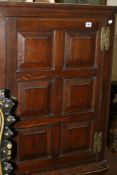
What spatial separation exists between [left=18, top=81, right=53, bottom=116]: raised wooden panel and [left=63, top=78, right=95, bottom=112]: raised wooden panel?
100 millimetres

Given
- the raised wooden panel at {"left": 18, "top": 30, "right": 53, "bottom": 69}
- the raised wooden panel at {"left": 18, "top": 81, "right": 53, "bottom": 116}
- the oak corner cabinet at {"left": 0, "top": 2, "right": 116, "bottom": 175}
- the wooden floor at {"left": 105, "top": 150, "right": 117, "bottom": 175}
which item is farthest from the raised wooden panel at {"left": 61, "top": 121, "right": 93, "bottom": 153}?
the raised wooden panel at {"left": 18, "top": 30, "right": 53, "bottom": 69}

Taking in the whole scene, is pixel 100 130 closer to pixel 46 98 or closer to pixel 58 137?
pixel 58 137

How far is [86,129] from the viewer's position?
190 centimetres

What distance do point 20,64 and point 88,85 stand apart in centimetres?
43

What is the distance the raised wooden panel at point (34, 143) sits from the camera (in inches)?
68.1

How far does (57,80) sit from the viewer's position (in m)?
1.73

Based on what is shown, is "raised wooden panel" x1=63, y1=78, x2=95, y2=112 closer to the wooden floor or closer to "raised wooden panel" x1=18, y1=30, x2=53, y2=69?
"raised wooden panel" x1=18, y1=30, x2=53, y2=69

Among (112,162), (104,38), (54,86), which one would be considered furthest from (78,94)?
(112,162)

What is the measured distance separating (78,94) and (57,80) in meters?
0.16

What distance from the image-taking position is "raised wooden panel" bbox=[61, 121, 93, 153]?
184 cm

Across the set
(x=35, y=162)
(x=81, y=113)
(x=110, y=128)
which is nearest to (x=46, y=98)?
(x=81, y=113)

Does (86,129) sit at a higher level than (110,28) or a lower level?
lower

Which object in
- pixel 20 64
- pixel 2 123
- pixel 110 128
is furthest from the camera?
pixel 110 128

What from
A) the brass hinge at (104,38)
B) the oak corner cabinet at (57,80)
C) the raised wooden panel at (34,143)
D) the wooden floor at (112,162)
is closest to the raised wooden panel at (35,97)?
the oak corner cabinet at (57,80)
